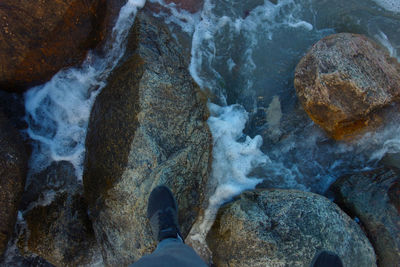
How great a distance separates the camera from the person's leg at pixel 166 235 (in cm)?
203

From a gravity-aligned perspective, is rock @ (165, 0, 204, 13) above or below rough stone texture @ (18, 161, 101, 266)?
above

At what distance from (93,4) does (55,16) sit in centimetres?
44

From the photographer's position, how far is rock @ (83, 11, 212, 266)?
2.58 metres

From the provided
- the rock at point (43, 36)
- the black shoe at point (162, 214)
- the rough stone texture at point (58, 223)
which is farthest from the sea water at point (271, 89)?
the rough stone texture at point (58, 223)

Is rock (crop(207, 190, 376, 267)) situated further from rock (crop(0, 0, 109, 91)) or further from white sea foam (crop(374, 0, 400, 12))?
white sea foam (crop(374, 0, 400, 12))

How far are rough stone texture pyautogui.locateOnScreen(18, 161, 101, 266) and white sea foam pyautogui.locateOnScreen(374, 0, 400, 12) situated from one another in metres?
4.48

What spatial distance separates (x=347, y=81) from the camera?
114 inches

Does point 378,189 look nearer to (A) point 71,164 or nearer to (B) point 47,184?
(A) point 71,164

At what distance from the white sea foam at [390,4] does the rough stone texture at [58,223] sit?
4.48 meters

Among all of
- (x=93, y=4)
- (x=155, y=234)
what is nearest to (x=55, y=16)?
(x=93, y=4)

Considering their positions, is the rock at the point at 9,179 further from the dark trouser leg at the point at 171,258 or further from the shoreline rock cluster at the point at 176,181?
the dark trouser leg at the point at 171,258

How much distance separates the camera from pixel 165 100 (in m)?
2.72

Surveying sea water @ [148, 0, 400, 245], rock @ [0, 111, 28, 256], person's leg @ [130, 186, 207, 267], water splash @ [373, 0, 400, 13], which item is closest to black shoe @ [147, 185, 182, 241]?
person's leg @ [130, 186, 207, 267]

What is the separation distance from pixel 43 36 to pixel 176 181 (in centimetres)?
196
